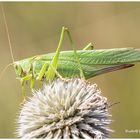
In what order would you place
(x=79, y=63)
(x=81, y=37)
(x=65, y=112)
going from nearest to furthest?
1. (x=65, y=112)
2. (x=79, y=63)
3. (x=81, y=37)

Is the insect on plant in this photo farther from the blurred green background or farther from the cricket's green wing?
the blurred green background

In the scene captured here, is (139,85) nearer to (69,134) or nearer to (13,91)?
(13,91)

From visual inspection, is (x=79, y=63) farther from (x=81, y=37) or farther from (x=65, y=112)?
(x=81, y=37)

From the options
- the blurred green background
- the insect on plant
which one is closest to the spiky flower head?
the insect on plant

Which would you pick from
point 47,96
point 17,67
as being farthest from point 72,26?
point 47,96

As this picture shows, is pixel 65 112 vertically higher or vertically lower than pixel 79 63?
lower

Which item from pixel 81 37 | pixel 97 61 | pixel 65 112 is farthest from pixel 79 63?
pixel 81 37
